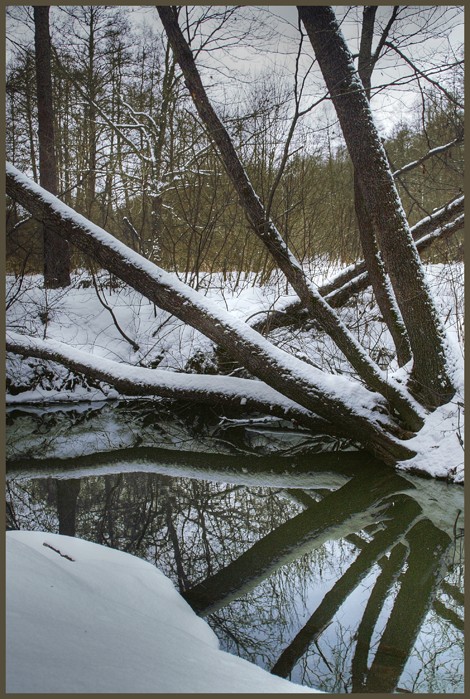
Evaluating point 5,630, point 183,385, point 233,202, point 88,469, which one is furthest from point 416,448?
point 233,202

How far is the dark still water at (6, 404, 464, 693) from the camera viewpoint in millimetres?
3051

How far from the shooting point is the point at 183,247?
32.4 feet

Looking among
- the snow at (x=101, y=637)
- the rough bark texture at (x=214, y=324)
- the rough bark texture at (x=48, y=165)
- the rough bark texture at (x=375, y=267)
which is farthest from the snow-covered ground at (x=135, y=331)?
the snow at (x=101, y=637)

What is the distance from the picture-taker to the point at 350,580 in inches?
150

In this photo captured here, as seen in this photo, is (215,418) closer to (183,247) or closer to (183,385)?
(183,385)

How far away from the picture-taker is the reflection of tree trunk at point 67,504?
15.0ft

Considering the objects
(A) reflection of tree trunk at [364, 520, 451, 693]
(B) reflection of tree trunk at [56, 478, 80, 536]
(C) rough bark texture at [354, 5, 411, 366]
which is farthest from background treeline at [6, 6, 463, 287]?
(A) reflection of tree trunk at [364, 520, 451, 693]

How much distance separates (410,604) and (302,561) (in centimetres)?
82

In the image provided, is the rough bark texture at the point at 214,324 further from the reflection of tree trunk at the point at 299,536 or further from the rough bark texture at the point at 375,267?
the rough bark texture at the point at 375,267

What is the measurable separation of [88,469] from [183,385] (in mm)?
1431

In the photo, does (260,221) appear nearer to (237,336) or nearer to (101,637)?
(237,336)

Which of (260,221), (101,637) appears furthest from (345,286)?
(101,637)

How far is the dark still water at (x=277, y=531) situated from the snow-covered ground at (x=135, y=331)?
0.82 metres

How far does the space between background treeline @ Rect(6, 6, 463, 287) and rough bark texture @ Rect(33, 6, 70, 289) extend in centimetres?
22
